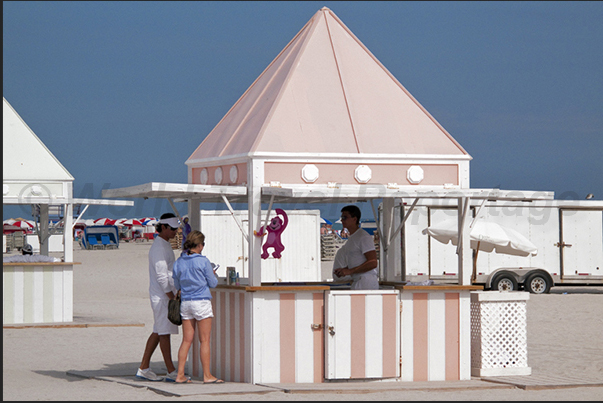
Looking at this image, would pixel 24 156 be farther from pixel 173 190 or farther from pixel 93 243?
pixel 93 243

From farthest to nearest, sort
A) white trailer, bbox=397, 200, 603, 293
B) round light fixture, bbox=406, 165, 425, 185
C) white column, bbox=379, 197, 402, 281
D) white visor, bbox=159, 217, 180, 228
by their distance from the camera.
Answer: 1. white trailer, bbox=397, 200, 603, 293
2. white column, bbox=379, 197, 402, 281
3. round light fixture, bbox=406, 165, 425, 185
4. white visor, bbox=159, 217, 180, 228

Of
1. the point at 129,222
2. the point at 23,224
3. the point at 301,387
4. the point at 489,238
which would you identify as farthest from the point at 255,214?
the point at 129,222

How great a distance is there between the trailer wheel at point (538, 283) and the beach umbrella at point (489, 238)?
7.08ft

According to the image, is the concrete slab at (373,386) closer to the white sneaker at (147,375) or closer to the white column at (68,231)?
the white sneaker at (147,375)

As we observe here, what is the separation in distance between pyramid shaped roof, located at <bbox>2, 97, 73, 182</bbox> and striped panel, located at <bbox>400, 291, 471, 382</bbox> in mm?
8100

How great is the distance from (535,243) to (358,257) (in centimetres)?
1242

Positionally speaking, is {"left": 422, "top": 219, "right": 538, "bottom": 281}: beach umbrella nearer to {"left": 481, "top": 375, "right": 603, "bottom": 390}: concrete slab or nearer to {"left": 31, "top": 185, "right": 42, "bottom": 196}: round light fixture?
{"left": 31, "top": 185, "right": 42, "bottom": 196}: round light fixture

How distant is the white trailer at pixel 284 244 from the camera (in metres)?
21.1

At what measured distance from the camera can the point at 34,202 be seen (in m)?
14.3

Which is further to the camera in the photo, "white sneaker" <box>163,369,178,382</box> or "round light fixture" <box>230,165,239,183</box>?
"round light fixture" <box>230,165,239,183</box>

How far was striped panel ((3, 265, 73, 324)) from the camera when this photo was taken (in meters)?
14.4

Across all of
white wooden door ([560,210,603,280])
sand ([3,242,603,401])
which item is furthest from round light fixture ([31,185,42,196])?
white wooden door ([560,210,603,280])

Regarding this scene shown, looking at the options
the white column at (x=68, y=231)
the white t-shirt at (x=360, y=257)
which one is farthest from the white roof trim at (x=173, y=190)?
the white column at (x=68, y=231)

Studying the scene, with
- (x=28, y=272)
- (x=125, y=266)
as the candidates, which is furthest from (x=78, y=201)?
(x=125, y=266)
